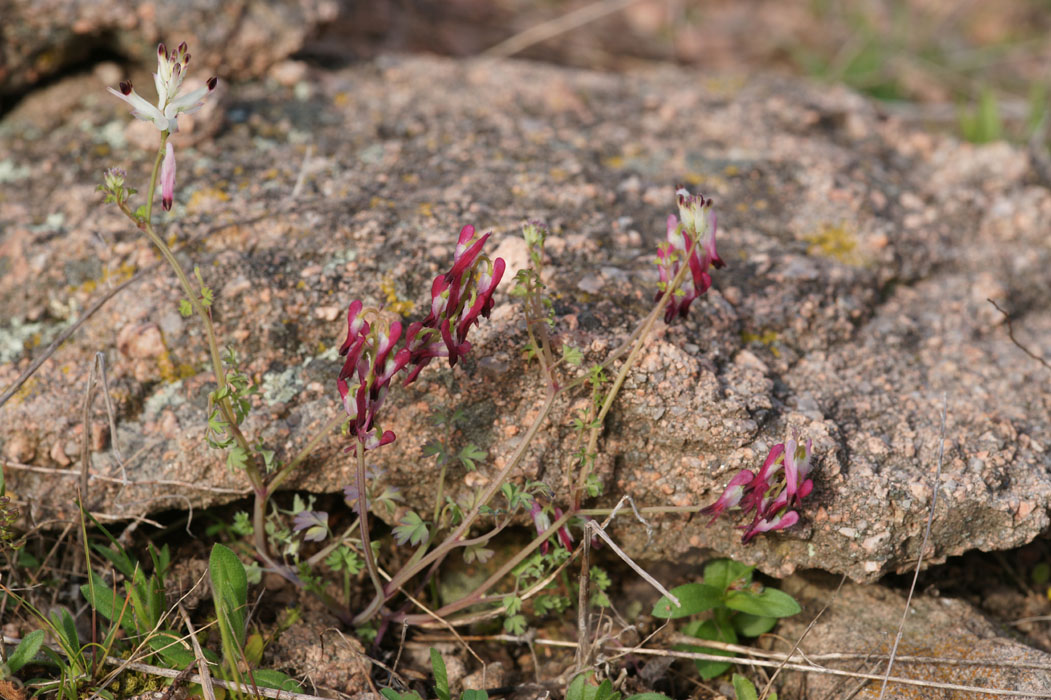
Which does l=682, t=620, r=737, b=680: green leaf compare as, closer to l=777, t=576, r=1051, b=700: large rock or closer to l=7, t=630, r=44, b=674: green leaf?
l=777, t=576, r=1051, b=700: large rock

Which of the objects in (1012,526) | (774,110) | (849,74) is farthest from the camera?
(849,74)

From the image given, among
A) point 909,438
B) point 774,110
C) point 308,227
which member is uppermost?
point 774,110

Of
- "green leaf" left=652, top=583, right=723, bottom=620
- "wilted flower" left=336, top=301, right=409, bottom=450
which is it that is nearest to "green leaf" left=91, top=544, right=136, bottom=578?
"wilted flower" left=336, top=301, right=409, bottom=450

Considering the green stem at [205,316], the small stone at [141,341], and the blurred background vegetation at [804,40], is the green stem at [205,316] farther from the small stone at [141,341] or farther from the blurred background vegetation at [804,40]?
the blurred background vegetation at [804,40]

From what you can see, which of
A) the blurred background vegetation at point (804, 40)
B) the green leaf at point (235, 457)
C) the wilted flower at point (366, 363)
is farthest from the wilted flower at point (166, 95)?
the blurred background vegetation at point (804, 40)

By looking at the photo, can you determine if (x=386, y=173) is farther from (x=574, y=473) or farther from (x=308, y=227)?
(x=574, y=473)

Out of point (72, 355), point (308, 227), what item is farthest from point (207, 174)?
point (72, 355)
